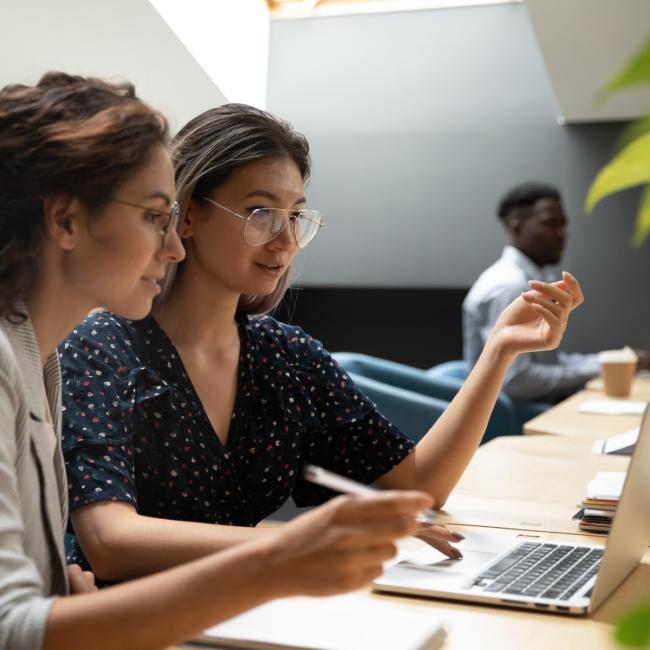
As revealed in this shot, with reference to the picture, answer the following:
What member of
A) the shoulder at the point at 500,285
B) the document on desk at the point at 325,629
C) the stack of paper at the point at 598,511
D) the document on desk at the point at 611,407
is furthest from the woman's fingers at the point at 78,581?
the shoulder at the point at 500,285

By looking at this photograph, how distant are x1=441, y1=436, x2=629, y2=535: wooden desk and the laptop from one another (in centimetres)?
23

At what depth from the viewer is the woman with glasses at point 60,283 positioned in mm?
818

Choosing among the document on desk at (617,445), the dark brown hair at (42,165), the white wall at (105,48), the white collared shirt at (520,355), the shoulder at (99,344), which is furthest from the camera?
the white collared shirt at (520,355)

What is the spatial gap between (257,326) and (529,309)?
0.50 m

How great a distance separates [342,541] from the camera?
2.50 ft

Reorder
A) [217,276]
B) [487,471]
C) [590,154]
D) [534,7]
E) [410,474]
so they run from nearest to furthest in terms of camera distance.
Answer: [217,276], [410,474], [487,471], [534,7], [590,154]

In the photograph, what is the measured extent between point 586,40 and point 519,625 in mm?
4115

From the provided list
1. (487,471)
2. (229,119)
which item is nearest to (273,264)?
(229,119)

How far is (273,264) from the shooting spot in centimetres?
164

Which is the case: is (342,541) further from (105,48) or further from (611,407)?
(105,48)

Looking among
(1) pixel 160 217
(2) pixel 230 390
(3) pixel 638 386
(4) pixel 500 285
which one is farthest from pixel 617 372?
(1) pixel 160 217

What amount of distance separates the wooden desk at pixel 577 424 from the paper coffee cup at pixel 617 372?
441 millimetres

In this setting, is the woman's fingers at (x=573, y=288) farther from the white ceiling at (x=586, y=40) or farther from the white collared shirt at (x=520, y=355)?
the white ceiling at (x=586, y=40)

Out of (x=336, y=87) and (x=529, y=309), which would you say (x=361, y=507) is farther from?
(x=336, y=87)
